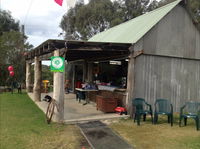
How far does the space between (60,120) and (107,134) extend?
65.1 inches

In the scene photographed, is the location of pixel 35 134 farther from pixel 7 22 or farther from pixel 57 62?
pixel 7 22

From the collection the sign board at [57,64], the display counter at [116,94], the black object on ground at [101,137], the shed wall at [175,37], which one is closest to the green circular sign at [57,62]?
the sign board at [57,64]

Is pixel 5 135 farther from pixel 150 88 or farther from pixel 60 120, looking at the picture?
pixel 150 88

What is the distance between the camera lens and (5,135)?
4789mm

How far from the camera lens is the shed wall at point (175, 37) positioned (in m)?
7.45

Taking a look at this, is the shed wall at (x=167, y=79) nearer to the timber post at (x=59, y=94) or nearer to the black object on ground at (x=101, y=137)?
the black object on ground at (x=101, y=137)

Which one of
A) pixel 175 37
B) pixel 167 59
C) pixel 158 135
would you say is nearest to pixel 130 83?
pixel 167 59

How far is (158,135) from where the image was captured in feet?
16.8

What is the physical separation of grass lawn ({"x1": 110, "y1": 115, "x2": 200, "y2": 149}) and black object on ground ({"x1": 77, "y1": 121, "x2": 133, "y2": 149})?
0.21 metres

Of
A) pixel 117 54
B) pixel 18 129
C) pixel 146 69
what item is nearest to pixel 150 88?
pixel 146 69

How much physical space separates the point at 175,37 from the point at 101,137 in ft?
16.8

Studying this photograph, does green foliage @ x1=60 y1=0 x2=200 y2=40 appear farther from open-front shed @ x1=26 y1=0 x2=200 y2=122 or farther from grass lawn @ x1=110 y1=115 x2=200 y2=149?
grass lawn @ x1=110 y1=115 x2=200 y2=149

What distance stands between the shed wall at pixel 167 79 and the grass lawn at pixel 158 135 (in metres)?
1.40

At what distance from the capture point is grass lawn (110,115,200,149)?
442 centimetres
